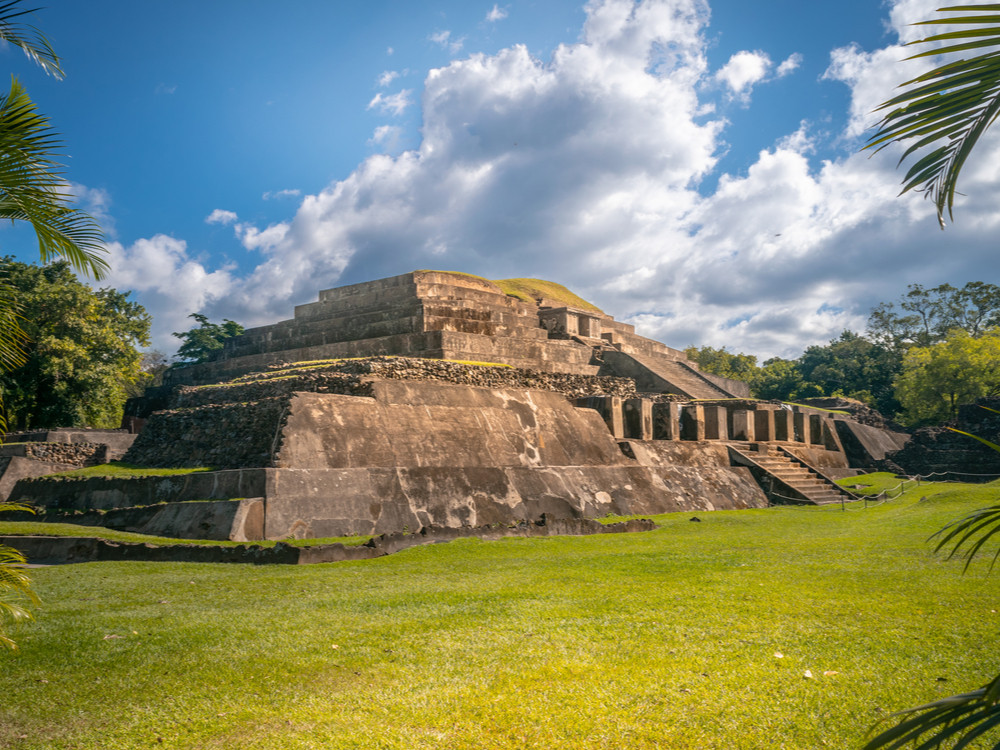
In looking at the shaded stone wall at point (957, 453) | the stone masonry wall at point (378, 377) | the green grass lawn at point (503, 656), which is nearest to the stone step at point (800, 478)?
the stone masonry wall at point (378, 377)

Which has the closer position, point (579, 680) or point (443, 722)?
point (443, 722)

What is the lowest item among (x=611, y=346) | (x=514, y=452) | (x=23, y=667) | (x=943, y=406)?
(x=23, y=667)

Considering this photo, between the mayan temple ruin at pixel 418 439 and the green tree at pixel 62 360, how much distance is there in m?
1.18

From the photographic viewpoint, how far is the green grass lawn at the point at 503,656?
2.61m

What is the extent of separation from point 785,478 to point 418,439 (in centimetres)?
899

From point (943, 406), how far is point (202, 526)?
1175 inches

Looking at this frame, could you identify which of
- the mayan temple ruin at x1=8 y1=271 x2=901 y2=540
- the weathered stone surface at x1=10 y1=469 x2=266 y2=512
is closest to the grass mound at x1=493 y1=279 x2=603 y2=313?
the mayan temple ruin at x1=8 y1=271 x2=901 y2=540

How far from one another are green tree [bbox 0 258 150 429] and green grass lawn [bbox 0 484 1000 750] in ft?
50.7

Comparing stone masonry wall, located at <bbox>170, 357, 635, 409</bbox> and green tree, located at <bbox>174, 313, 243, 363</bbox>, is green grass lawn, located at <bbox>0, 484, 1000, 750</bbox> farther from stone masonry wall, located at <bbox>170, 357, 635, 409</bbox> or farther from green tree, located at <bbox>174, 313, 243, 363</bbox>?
green tree, located at <bbox>174, 313, 243, 363</bbox>

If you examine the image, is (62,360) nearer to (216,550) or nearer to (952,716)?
(216,550)

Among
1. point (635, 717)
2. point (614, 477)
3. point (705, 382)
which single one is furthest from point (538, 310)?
point (635, 717)

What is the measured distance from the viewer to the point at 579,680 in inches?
120

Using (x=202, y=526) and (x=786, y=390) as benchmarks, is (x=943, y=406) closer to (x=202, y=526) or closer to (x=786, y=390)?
(x=786, y=390)

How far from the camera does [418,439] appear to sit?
10.8 metres
